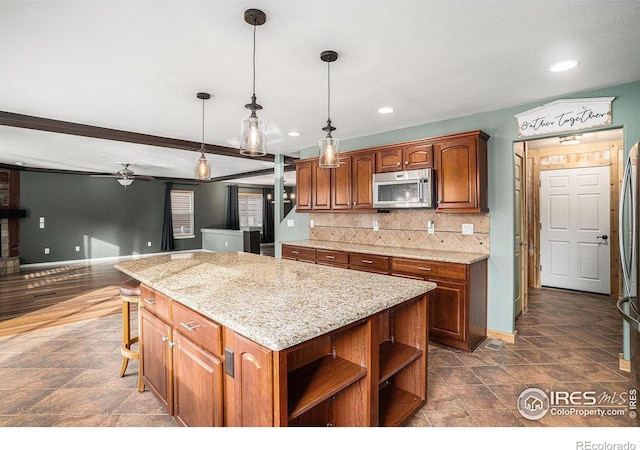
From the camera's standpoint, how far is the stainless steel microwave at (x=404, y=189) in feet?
11.3

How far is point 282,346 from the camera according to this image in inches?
43.7

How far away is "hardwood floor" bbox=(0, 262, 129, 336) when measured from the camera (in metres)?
3.92

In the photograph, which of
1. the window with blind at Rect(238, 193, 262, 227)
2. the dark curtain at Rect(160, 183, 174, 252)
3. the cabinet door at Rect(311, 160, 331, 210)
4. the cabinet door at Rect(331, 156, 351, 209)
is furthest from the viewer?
the window with blind at Rect(238, 193, 262, 227)

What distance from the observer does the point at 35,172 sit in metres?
7.61

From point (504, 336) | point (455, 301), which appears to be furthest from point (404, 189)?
point (504, 336)

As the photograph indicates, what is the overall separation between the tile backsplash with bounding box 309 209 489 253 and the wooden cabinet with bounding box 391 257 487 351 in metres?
0.38

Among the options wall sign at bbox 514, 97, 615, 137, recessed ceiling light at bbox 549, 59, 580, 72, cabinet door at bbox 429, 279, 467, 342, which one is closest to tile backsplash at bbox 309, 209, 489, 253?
cabinet door at bbox 429, 279, 467, 342

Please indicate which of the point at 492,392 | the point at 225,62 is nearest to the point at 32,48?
the point at 225,62

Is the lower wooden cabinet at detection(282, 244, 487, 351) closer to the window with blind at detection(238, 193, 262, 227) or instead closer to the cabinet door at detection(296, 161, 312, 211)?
the cabinet door at detection(296, 161, 312, 211)

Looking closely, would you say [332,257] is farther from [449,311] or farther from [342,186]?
[449,311]

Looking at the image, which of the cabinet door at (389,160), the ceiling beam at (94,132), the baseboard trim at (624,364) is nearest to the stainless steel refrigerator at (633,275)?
the baseboard trim at (624,364)

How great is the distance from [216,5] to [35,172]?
856 cm

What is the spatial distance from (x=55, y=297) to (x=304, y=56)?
5.29 meters

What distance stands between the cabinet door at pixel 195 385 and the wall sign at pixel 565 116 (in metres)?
3.40
